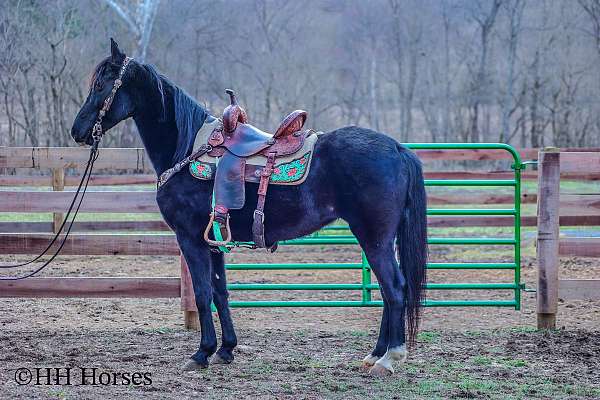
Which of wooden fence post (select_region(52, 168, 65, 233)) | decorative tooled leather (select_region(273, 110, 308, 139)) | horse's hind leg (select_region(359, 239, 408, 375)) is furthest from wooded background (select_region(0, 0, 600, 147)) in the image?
horse's hind leg (select_region(359, 239, 408, 375))

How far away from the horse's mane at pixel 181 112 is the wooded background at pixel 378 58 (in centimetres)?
1584

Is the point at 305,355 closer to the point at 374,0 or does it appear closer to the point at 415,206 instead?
the point at 415,206

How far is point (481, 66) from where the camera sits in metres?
26.5

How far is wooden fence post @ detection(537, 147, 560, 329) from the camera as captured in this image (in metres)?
6.07

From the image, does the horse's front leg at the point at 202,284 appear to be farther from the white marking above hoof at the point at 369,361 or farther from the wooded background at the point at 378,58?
the wooded background at the point at 378,58

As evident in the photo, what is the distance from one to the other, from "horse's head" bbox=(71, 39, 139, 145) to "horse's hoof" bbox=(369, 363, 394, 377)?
2.31 meters

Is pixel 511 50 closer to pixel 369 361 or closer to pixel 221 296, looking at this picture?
pixel 221 296

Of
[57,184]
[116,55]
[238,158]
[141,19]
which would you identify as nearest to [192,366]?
[238,158]

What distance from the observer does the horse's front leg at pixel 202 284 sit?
16.6 feet

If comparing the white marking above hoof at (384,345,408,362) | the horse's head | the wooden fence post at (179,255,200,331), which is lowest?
the white marking above hoof at (384,345,408,362)

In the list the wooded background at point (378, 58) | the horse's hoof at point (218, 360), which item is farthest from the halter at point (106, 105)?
the wooded background at point (378, 58)

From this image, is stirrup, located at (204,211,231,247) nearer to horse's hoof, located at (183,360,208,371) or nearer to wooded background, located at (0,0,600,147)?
horse's hoof, located at (183,360,208,371)

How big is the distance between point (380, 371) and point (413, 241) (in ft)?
2.78

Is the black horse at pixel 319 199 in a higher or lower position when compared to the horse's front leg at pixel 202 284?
higher
